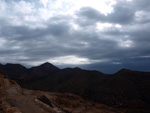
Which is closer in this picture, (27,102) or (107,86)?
(27,102)

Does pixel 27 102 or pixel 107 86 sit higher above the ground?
pixel 27 102

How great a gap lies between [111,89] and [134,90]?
9.91 metres

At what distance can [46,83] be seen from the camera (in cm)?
8450

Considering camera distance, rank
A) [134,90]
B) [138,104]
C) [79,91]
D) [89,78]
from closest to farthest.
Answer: [138,104], [134,90], [79,91], [89,78]

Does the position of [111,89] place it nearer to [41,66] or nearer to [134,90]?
[134,90]

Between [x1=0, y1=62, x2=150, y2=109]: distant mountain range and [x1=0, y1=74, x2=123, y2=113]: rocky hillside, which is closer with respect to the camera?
[x1=0, y1=74, x2=123, y2=113]: rocky hillside

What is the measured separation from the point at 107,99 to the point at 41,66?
8340 cm

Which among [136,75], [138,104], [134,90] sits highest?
[136,75]

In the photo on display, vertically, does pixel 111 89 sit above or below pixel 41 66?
below

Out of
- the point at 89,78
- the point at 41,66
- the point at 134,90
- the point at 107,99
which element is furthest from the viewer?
the point at 41,66

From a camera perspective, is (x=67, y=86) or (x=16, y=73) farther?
(x=16, y=73)

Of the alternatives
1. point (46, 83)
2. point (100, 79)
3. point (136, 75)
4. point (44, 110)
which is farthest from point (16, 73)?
point (44, 110)

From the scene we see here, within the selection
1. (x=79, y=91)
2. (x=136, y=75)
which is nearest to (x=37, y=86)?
(x=79, y=91)

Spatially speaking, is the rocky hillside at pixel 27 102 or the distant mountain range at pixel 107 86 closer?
the rocky hillside at pixel 27 102
